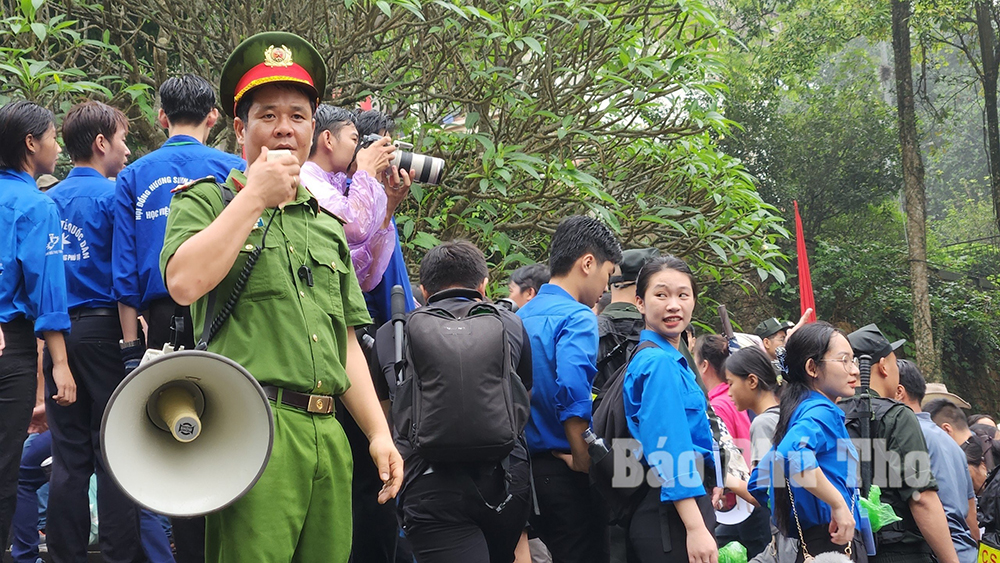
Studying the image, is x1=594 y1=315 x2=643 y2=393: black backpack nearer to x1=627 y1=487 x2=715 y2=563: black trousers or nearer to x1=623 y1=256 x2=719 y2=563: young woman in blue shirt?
x1=623 y1=256 x2=719 y2=563: young woman in blue shirt

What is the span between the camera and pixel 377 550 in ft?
13.2

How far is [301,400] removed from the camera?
2336mm

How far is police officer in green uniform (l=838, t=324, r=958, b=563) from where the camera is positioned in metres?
4.54

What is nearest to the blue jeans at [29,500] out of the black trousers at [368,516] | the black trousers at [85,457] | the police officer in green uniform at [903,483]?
the black trousers at [85,457]

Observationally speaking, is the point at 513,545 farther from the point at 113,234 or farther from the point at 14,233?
the point at 14,233

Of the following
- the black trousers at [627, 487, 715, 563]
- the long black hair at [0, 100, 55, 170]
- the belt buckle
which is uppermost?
the long black hair at [0, 100, 55, 170]

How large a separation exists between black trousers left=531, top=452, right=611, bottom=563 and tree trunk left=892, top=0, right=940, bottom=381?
49.1 ft

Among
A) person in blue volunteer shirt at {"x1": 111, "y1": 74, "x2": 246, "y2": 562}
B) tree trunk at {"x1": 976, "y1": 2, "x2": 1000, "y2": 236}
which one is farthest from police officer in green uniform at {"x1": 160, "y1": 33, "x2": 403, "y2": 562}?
tree trunk at {"x1": 976, "y1": 2, "x2": 1000, "y2": 236}

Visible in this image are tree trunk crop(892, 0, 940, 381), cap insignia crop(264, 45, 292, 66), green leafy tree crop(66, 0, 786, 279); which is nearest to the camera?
cap insignia crop(264, 45, 292, 66)

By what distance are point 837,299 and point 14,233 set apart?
18.6 m

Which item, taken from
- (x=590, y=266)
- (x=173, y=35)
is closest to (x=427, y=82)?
(x=173, y=35)

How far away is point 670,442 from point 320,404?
182 centimetres

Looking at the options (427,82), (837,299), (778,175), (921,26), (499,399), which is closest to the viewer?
(499,399)

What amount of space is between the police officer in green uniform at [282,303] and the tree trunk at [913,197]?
1696 cm
